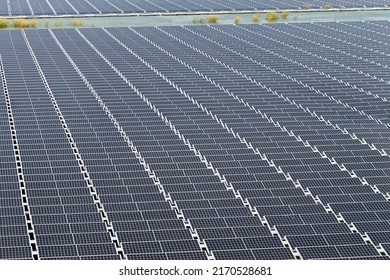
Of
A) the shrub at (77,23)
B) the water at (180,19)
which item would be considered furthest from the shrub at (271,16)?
the shrub at (77,23)

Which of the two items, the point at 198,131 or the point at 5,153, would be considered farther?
the point at 198,131

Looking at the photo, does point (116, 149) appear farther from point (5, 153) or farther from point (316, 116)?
point (316, 116)

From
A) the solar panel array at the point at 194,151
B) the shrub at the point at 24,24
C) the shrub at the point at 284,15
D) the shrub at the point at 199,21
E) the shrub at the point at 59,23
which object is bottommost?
the shrub at the point at 284,15

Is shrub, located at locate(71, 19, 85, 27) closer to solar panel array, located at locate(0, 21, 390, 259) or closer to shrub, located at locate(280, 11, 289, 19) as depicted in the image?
solar panel array, located at locate(0, 21, 390, 259)

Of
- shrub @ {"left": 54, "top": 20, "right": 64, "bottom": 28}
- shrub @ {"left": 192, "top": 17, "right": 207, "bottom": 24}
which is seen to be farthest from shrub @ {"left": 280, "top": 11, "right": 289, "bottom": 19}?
shrub @ {"left": 54, "top": 20, "right": 64, "bottom": 28}

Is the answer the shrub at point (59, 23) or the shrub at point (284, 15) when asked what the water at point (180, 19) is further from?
the shrub at point (284, 15)

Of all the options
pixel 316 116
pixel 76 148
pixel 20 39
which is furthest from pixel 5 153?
pixel 20 39
